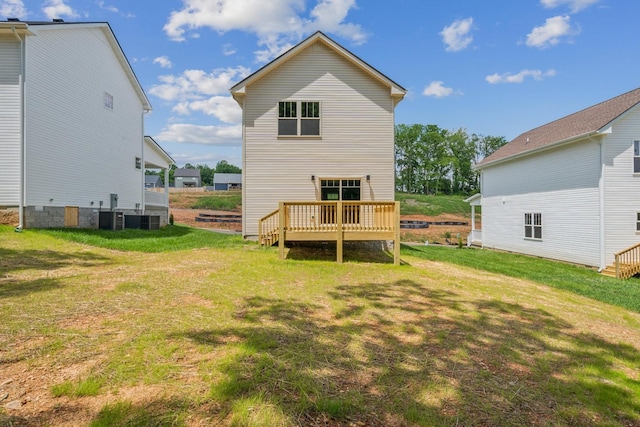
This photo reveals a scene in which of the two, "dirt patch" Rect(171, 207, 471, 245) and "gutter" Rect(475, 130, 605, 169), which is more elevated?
"gutter" Rect(475, 130, 605, 169)

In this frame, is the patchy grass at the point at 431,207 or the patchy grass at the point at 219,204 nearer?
the patchy grass at the point at 219,204

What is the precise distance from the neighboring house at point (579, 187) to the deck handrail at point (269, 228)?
12840mm

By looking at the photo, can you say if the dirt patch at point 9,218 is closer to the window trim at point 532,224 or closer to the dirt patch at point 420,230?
the dirt patch at point 420,230

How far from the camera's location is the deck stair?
43.0ft

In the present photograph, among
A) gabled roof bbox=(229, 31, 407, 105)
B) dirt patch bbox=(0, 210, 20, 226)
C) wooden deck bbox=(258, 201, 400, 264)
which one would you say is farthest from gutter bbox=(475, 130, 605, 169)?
dirt patch bbox=(0, 210, 20, 226)

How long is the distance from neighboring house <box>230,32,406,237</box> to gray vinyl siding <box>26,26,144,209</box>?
22.9 ft

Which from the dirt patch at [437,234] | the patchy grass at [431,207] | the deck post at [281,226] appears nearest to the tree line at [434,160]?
the patchy grass at [431,207]

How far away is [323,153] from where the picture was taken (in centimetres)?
1319

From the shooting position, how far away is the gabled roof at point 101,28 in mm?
11556

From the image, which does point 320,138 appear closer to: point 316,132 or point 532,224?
point 316,132

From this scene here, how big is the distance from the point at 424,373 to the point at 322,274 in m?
4.90

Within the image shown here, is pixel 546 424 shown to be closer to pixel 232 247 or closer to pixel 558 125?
pixel 232 247

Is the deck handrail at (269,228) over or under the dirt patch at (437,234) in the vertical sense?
over

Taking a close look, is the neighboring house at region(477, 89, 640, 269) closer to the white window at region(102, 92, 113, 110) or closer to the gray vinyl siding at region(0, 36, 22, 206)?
the white window at region(102, 92, 113, 110)
